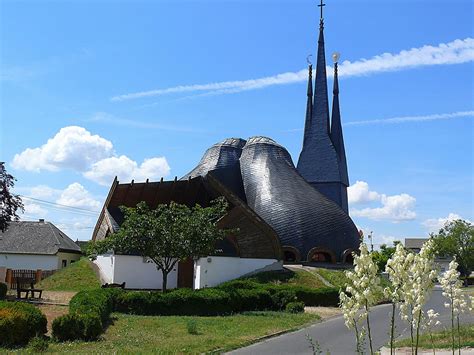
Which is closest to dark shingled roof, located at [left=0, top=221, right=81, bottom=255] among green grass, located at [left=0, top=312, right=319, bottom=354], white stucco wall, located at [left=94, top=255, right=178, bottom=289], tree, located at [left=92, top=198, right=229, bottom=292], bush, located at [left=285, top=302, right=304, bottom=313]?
white stucco wall, located at [left=94, top=255, right=178, bottom=289]

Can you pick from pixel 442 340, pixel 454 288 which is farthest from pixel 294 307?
pixel 454 288

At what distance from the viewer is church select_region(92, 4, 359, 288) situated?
112ft

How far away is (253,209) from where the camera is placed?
1778 inches

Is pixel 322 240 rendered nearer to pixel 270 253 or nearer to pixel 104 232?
pixel 270 253

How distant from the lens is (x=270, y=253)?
36250 mm

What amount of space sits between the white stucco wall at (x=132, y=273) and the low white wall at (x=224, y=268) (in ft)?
8.71

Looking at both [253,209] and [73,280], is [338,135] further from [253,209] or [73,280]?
[73,280]

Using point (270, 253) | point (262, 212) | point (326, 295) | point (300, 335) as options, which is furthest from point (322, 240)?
point (300, 335)

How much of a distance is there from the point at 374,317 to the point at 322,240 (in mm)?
22080

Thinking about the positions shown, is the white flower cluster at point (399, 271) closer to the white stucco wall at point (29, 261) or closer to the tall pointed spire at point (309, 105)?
the white stucco wall at point (29, 261)

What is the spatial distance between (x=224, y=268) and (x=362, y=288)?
2806 centimetres

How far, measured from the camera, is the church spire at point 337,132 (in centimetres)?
6469

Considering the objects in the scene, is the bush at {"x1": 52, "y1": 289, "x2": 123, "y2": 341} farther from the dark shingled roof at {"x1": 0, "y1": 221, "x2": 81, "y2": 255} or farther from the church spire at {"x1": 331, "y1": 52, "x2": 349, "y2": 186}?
the church spire at {"x1": 331, "y1": 52, "x2": 349, "y2": 186}

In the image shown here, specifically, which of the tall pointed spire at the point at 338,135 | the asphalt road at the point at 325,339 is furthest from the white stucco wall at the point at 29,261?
the tall pointed spire at the point at 338,135
